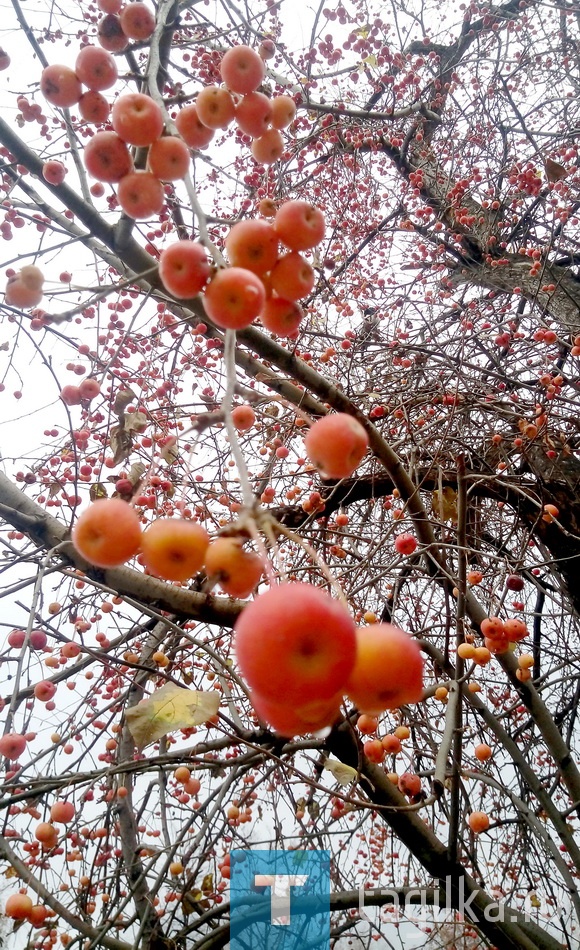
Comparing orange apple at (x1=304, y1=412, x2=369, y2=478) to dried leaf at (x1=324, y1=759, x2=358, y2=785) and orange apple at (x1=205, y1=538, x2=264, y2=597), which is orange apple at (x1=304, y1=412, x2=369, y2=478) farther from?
dried leaf at (x1=324, y1=759, x2=358, y2=785)

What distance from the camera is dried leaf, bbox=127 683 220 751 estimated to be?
1397 mm

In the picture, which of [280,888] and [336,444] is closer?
[336,444]

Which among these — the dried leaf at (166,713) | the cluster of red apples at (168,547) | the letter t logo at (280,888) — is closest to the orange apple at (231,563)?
the cluster of red apples at (168,547)

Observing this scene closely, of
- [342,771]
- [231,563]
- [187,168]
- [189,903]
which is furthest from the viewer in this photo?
[189,903]

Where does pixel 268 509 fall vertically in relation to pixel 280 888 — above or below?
above

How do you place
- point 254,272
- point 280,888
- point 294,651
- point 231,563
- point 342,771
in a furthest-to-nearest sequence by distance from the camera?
point 280,888 → point 342,771 → point 254,272 → point 231,563 → point 294,651

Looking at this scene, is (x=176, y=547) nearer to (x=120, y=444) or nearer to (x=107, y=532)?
(x=107, y=532)

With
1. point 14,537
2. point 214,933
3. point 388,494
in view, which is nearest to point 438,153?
point 388,494

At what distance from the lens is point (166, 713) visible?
145cm

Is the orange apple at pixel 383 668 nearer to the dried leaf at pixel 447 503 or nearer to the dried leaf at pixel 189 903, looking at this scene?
the dried leaf at pixel 189 903

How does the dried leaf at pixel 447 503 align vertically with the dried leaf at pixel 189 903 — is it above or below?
above

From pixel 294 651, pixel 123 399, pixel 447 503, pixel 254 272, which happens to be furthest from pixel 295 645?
pixel 447 503

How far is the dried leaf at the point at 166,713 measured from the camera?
140 centimetres

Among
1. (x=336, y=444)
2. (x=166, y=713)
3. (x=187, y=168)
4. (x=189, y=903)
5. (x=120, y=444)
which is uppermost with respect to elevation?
(x=120, y=444)
